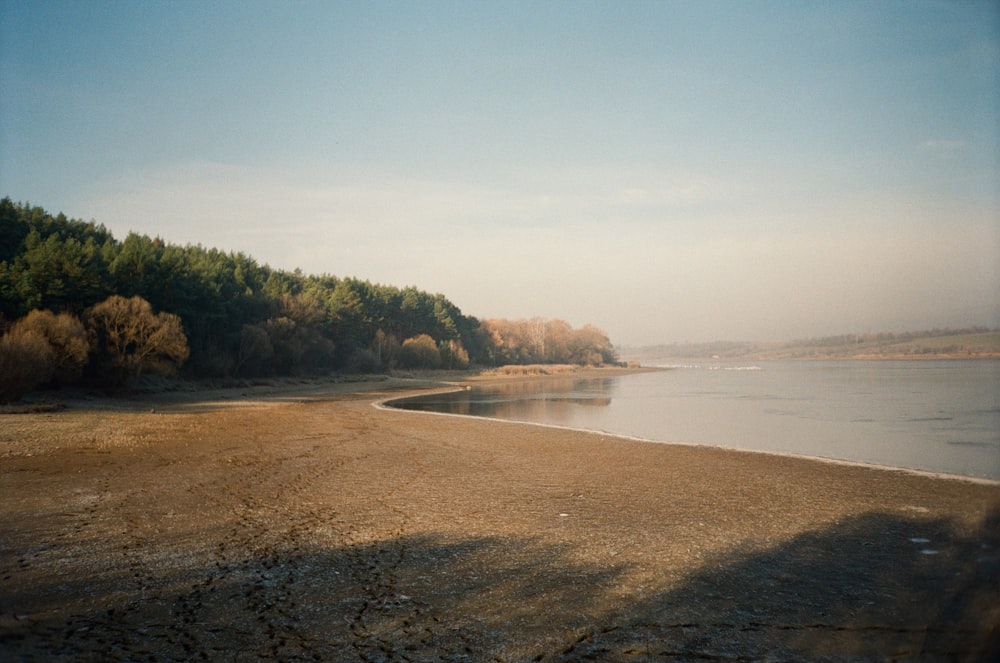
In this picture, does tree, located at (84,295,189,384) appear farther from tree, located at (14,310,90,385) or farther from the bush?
the bush

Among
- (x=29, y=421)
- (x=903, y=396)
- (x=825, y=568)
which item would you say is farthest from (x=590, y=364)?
(x=825, y=568)

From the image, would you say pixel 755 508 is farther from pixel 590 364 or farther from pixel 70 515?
pixel 590 364

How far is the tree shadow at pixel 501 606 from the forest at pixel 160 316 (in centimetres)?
2735

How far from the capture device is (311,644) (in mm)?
5809

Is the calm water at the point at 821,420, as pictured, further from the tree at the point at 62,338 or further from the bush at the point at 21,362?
the bush at the point at 21,362

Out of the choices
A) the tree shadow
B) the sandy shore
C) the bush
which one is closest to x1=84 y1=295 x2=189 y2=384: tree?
the bush

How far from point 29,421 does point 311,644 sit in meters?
23.0

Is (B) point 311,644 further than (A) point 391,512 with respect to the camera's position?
No

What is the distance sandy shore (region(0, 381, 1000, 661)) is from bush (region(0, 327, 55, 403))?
1407 centimetres

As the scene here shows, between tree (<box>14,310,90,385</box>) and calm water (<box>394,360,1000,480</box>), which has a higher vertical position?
tree (<box>14,310,90,385</box>)

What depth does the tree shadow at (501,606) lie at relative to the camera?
5.77 m

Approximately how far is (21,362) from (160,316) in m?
12.2

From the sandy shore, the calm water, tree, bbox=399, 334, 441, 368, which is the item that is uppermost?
tree, bbox=399, 334, 441, 368

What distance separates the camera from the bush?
27.3 m
